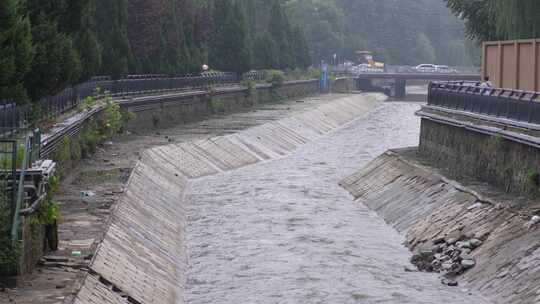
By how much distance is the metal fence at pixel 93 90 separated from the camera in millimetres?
31031

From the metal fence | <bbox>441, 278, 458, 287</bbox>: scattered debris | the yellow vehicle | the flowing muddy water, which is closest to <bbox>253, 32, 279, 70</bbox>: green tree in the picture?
the metal fence

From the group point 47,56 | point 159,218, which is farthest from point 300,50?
point 159,218

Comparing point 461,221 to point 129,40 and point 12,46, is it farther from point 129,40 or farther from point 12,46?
point 129,40

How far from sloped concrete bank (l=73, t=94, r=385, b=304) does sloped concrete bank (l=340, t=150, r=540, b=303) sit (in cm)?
612

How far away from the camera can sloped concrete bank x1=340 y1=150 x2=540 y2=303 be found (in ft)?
72.1

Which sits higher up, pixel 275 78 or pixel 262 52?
pixel 262 52

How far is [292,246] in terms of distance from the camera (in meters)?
28.8

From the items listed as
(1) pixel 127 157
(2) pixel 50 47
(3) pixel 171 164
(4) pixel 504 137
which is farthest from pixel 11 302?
(3) pixel 171 164

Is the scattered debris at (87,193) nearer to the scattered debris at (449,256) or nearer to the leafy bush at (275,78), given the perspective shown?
the scattered debris at (449,256)

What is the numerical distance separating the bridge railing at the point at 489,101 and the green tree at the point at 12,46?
43.8ft

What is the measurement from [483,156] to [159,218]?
9.96m

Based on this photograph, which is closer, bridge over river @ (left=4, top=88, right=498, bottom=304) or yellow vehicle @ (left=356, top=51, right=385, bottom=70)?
bridge over river @ (left=4, top=88, right=498, bottom=304)

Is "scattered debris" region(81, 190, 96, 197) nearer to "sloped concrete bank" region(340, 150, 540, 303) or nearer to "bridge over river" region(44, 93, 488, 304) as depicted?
"bridge over river" region(44, 93, 488, 304)

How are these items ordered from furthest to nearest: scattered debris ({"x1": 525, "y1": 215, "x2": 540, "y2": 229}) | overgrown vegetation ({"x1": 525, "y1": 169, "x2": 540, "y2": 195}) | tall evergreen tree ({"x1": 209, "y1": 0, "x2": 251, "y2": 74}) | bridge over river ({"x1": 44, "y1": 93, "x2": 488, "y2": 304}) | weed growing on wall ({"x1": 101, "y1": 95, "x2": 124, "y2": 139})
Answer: tall evergreen tree ({"x1": 209, "y1": 0, "x2": 251, "y2": 74}) < weed growing on wall ({"x1": 101, "y1": 95, "x2": 124, "y2": 139}) < overgrown vegetation ({"x1": 525, "y1": 169, "x2": 540, "y2": 195}) < scattered debris ({"x1": 525, "y1": 215, "x2": 540, "y2": 229}) < bridge over river ({"x1": 44, "y1": 93, "x2": 488, "y2": 304})
